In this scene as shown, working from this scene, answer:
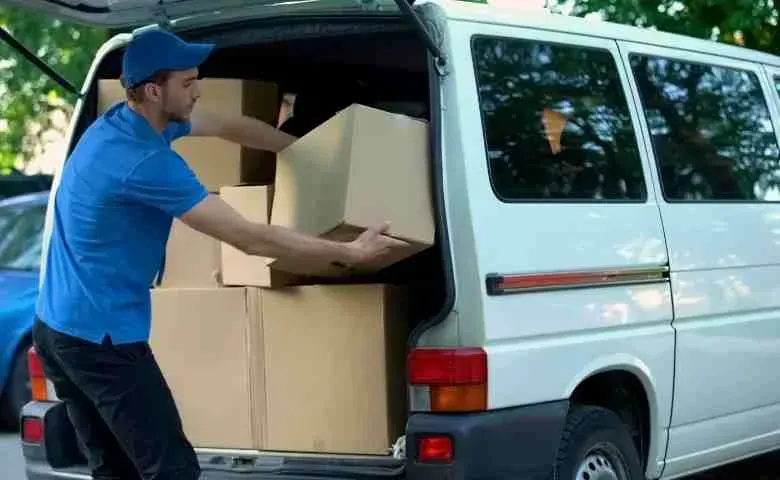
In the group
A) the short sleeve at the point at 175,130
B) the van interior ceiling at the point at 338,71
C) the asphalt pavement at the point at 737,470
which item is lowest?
the asphalt pavement at the point at 737,470

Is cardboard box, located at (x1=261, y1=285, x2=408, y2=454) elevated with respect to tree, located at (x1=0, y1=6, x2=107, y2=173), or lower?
lower

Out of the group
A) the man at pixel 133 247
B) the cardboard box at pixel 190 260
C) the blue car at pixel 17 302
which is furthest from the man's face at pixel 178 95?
the blue car at pixel 17 302

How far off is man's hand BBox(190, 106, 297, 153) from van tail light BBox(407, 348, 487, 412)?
1.06 metres

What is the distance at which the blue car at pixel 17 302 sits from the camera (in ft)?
27.3

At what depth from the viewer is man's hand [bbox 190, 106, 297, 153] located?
4559 millimetres

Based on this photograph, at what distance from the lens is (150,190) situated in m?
3.75

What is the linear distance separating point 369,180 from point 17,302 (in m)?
5.00

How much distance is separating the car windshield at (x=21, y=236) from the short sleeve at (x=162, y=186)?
5.36m

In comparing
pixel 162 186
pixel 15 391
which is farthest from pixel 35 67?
pixel 162 186

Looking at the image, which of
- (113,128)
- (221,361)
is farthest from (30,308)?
(113,128)

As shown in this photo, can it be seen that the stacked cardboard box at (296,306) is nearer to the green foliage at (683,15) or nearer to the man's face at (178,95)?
the man's face at (178,95)

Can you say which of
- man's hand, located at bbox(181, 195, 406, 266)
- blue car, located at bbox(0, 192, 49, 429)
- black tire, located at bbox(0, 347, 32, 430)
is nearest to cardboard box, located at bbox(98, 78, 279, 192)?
man's hand, located at bbox(181, 195, 406, 266)

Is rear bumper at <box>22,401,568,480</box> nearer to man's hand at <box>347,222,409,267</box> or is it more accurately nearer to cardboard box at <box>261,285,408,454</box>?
cardboard box at <box>261,285,408,454</box>

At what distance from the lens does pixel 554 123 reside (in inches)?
180
